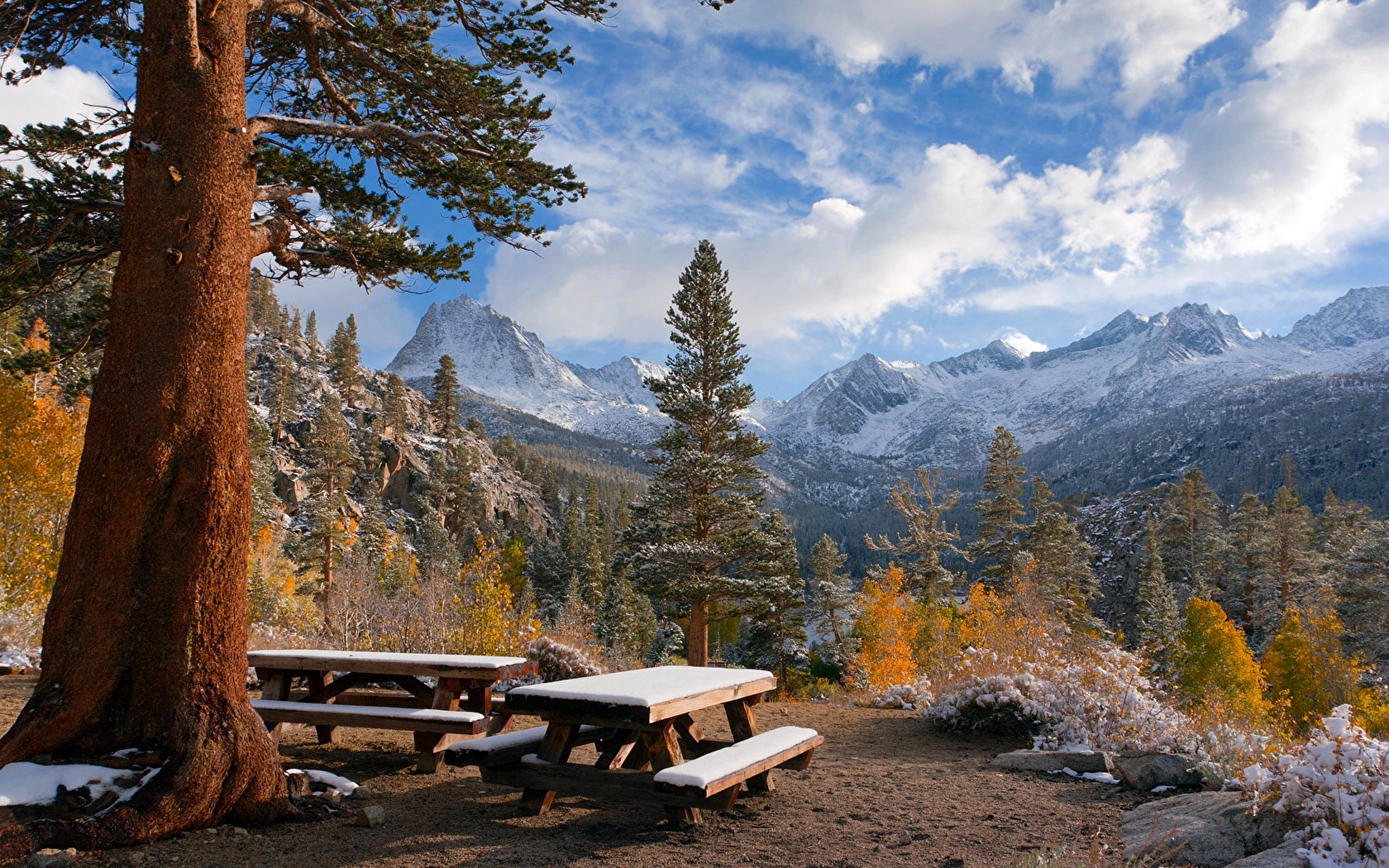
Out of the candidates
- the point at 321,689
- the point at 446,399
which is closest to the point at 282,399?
the point at 446,399

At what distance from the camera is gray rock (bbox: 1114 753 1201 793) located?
221 inches

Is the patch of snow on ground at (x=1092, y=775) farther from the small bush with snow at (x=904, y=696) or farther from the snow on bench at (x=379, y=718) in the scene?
the snow on bench at (x=379, y=718)

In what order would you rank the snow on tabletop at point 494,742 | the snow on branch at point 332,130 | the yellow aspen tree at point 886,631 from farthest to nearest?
the yellow aspen tree at point 886,631, the snow on branch at point 332,130, the snow on tabletop at point 494,742

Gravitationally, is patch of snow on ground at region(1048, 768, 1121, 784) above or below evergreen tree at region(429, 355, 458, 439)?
below

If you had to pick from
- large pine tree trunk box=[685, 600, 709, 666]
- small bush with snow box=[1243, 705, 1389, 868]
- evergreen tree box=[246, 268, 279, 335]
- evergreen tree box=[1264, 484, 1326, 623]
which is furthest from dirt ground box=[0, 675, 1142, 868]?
evergreen tree box=[246, 268, 279, 335]

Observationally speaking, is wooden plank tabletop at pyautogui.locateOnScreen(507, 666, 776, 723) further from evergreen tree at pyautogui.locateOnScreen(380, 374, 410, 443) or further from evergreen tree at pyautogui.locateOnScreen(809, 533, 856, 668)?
evergreen tree at pyautogui.locateOnScreen(380, 374, 410, 443)

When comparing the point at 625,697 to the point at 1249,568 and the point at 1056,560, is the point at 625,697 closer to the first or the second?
the point at 1056,560

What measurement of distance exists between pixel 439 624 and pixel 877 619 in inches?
825

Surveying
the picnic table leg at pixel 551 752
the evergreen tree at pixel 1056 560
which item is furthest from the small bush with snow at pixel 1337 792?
the evergreen tree at pixel 1056 560

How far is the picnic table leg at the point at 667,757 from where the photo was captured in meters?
4.44

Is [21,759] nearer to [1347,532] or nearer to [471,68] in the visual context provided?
[471,68]

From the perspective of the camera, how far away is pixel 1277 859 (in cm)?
351

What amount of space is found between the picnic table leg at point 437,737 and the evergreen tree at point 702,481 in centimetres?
999

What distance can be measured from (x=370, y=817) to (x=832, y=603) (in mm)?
33043
